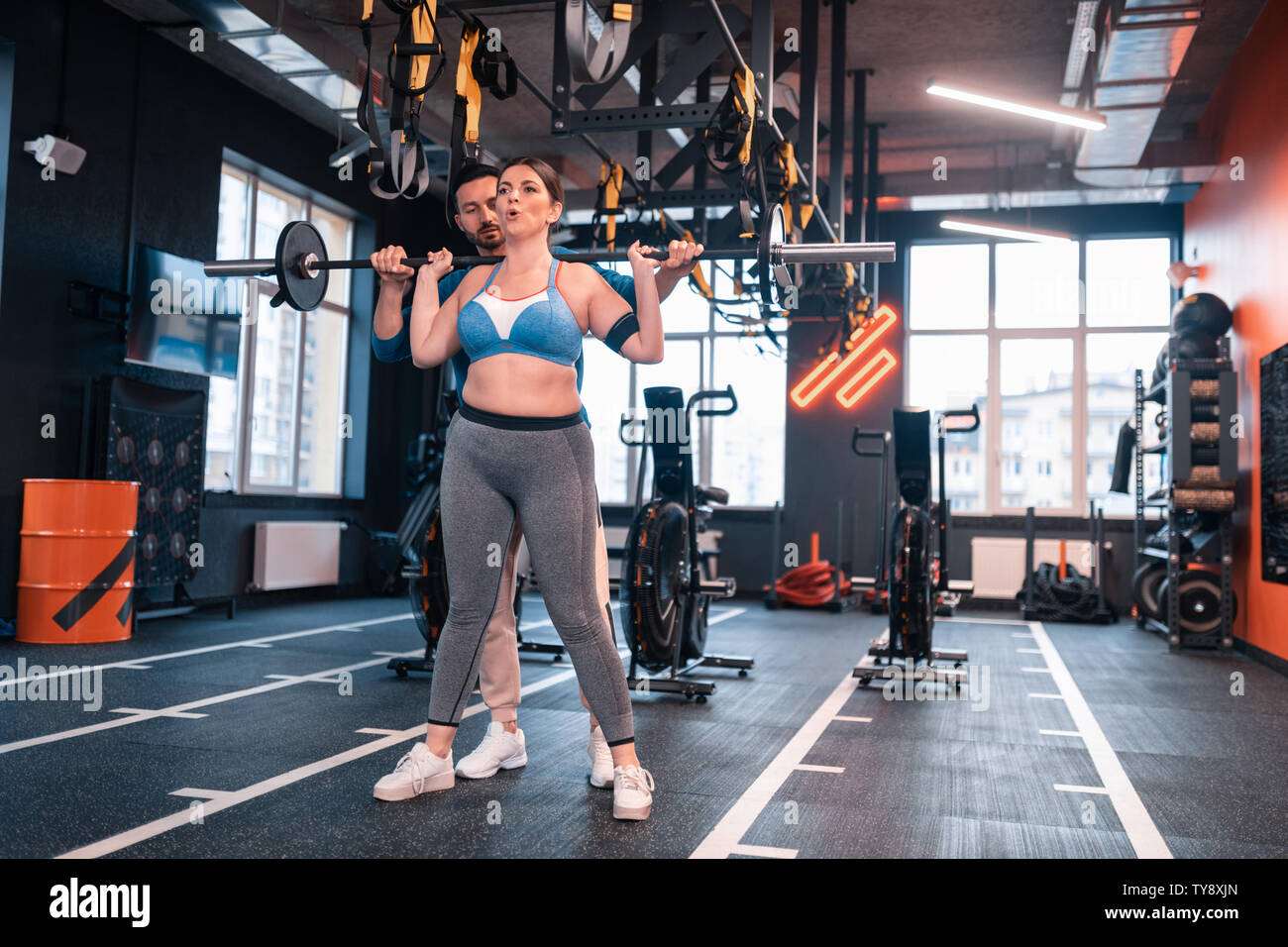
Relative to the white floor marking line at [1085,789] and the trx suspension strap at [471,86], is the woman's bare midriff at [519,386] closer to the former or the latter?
the trx suspension strap at [471,86]

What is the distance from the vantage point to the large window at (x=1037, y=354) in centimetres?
964

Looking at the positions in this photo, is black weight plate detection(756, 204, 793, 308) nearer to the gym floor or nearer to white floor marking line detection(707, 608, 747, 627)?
the gym floor

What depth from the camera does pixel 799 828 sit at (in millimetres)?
2246

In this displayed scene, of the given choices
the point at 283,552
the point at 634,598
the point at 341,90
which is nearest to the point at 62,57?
A: the point at 341,90

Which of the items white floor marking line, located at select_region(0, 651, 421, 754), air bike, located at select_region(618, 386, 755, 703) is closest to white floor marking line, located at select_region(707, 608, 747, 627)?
air bike, located at select_region(618, 386, 755, 703)

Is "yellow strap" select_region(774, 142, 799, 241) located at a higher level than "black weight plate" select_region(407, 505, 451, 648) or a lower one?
higher

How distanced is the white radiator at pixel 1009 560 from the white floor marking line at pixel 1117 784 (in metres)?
4.62

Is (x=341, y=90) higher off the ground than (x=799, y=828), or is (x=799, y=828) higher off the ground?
(x=341, y=90)

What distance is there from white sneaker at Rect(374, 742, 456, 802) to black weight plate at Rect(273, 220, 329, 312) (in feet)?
3.70

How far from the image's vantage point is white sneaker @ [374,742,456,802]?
7.72ft

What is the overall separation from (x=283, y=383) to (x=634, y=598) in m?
5.10

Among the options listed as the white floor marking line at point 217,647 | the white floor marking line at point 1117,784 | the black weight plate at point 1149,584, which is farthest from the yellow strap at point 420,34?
the black weight plate at point 1149,584

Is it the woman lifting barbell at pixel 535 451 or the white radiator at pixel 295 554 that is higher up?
the woman lifting barbell at pixel 535 451
